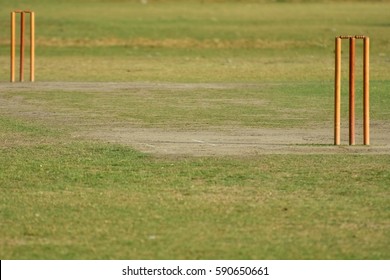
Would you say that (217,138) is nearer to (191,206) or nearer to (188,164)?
(188,164)

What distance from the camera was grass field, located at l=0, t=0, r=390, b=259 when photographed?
10.8 metres

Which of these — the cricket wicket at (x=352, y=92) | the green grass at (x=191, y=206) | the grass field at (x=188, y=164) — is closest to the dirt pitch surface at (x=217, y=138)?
the grass field at (x=188, y=164)

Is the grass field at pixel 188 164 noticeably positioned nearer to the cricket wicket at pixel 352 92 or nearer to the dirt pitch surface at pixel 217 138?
the dirt pitch surface at pixel 217 138

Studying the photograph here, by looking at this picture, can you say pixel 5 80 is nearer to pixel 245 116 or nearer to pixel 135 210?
pixel 245 116

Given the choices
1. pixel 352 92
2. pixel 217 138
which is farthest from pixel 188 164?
pixel 217 138

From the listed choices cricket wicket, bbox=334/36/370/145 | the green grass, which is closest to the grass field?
the green grass

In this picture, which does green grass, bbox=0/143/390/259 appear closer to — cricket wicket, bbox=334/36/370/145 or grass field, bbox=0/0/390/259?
grass field, bbox=0/0/390/259

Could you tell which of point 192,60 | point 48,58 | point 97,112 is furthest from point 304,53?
point 97,112

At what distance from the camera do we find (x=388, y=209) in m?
12.2

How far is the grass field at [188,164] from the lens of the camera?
1079 centimetres

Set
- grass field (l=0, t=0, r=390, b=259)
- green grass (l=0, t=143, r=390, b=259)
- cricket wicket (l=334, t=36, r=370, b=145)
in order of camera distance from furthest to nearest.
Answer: cricket wicket (l=334, t=36, r=370, b=145), grass field (l=0, t=0, r=390, b=259), green grass (l=0, t=143, r=390, b=259)

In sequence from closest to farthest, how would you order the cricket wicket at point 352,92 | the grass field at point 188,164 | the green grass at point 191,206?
the green grass at point 191,206
the grass field at point 188,164
the cricket wicket at point 352,92

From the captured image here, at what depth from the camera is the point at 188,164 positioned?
15.2 metres

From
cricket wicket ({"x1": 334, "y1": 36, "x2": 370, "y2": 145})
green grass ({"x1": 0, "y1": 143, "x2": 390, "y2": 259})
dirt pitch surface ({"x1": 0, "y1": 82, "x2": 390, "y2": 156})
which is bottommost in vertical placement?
green grass ({"x1": 0, "y1": 143, "x2": 390, "y2": 259})
